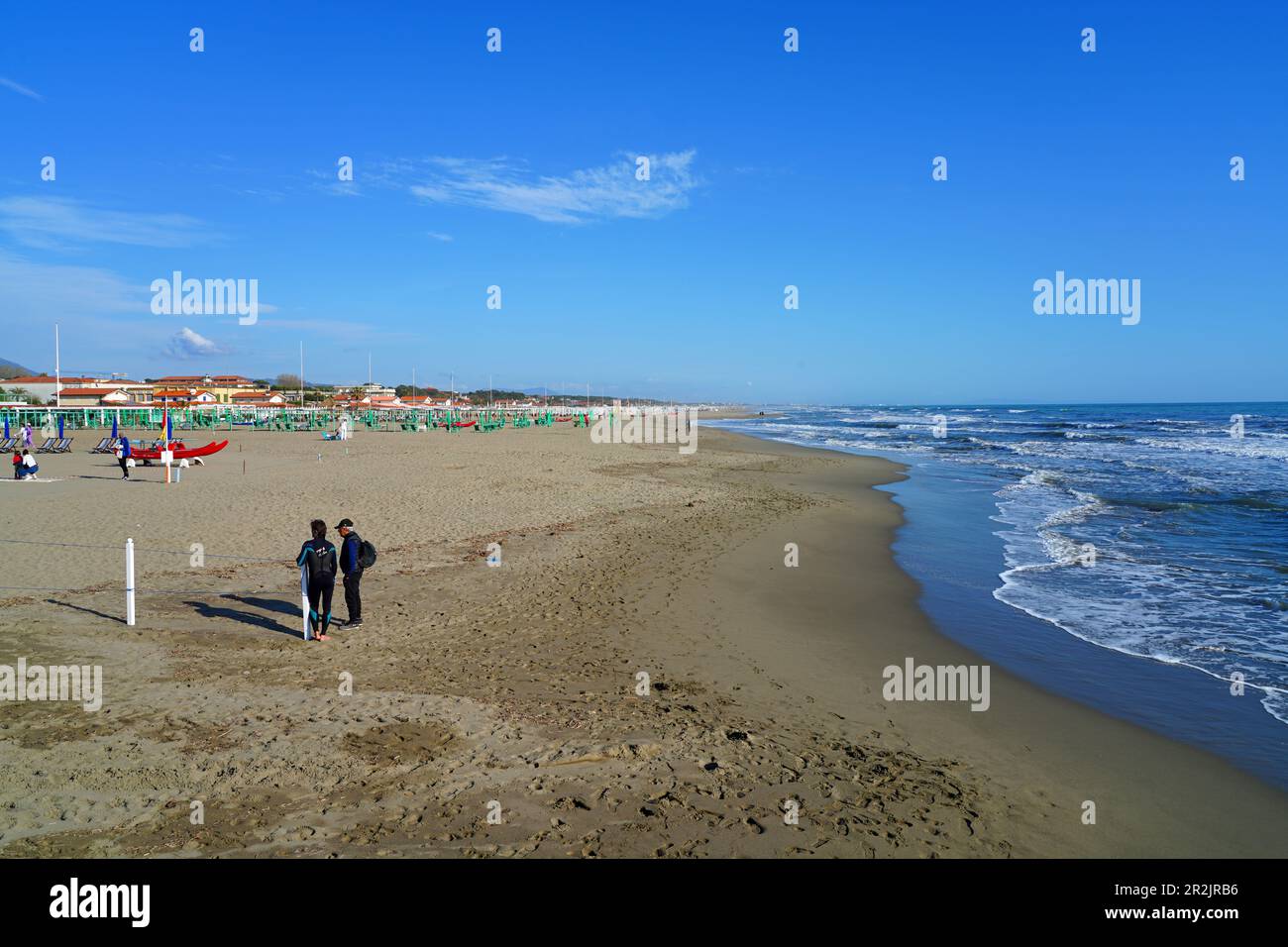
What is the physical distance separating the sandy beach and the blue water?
29.1 inches

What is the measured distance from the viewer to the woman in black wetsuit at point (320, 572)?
816 centimetres

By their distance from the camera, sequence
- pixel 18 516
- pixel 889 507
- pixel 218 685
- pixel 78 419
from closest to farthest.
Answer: pixel 218 685
pixel 18 516
pixel 889 507
pixel 78 419

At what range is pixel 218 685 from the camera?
668 centimetres

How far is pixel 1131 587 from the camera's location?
11.4m

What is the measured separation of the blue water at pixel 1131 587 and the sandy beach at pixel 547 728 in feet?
2.42

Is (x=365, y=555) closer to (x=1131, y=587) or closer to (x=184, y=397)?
(x=1131, y=587)

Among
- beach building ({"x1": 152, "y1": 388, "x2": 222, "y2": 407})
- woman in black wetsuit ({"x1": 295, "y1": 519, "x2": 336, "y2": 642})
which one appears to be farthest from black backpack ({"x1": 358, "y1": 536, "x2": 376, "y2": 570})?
beach building ({"x1": 152, "y1": 388, "x2": 222, "y2": 407})

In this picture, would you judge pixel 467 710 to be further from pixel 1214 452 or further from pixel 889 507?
pixel 1214 452
